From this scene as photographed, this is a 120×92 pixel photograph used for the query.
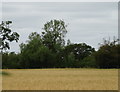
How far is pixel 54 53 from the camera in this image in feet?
232

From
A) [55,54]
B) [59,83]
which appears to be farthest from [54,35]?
[59,83]

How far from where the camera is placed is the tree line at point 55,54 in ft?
203

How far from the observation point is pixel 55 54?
6969 centimetres

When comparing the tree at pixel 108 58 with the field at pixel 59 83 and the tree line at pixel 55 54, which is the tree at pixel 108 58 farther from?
the field at pixel 59 83

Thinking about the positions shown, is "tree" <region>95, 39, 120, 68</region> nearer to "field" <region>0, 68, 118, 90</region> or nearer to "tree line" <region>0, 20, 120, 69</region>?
"tree line" <region>0, 20, 120, 69</region>

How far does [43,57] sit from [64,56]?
5.82m

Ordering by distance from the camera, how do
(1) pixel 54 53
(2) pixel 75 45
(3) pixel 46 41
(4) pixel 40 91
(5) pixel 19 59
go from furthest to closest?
(2) pixel 75 45
(3) pixel 46 41
(1) pixel 54 53
(5) pixel 19 59
(4) pixel 40 91

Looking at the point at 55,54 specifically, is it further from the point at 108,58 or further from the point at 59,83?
the point at 59,83

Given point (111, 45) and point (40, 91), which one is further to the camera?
point (111, 45)

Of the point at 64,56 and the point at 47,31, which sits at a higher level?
the point at 47,31

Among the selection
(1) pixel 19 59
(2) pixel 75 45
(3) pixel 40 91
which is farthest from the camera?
(2) pixel 75 45

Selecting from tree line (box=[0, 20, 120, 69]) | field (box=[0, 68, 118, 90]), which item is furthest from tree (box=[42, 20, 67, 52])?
field (box=[0, 68, 118, 90])

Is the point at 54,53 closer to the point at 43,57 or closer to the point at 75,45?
the point at 43,57

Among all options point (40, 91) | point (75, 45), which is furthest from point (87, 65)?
point (40, 91)
